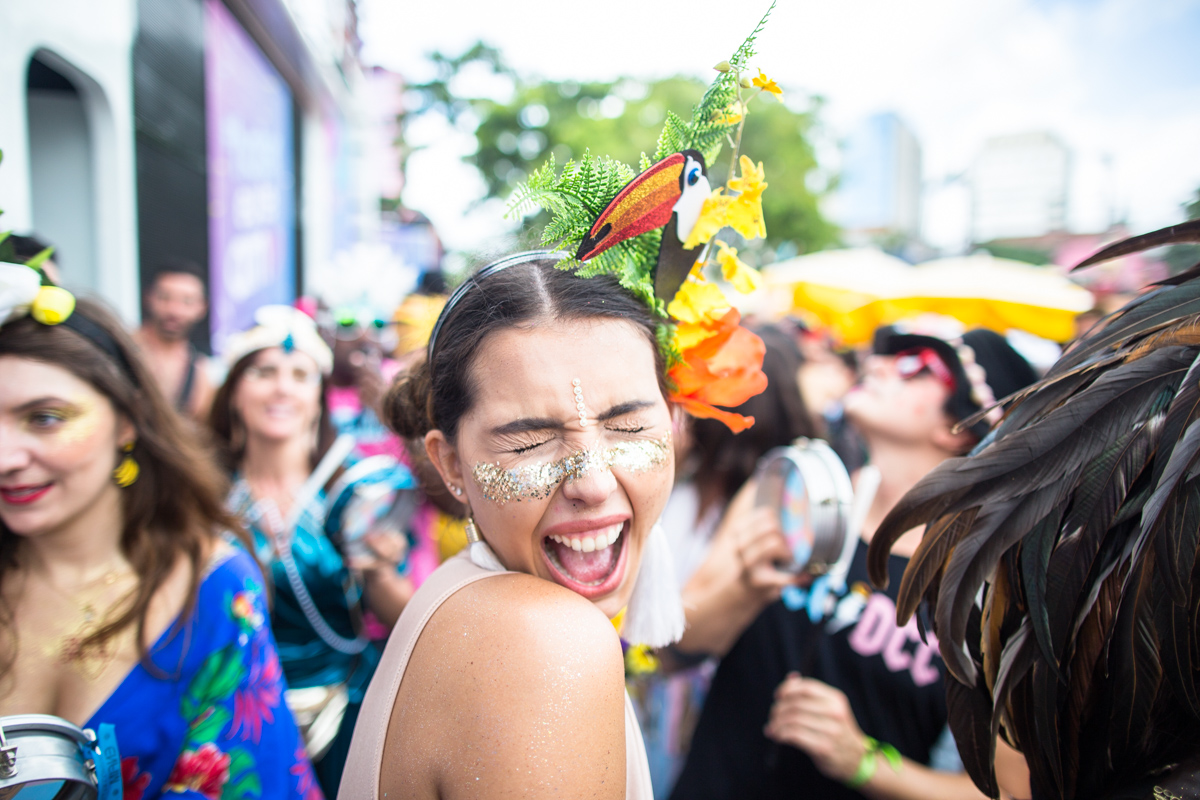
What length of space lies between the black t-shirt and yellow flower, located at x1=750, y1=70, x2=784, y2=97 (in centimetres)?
168

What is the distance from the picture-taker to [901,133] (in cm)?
5450

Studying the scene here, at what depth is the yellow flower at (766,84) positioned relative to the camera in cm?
116

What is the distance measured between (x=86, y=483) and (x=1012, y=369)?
2976mm

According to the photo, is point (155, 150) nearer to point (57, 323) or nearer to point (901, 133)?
point (57, 323)

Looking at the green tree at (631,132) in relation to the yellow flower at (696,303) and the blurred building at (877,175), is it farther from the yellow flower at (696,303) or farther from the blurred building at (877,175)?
the blurred building at (877,175)

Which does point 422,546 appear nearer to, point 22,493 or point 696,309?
point 22,493

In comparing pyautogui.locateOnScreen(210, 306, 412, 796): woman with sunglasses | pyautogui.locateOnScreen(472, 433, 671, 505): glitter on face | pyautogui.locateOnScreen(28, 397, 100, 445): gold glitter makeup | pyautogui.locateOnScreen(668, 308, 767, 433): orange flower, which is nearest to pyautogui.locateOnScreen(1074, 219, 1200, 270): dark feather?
pyautogui.locateOnScreen(668, 308, 767, 433): orange flower

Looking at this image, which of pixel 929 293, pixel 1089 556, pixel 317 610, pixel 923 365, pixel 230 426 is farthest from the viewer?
pixel 929 293

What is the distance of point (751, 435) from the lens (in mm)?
2967

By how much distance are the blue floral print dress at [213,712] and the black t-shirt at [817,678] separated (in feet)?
4.59

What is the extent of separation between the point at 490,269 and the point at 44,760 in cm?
132

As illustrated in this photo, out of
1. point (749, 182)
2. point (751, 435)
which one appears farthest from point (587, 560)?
point (751, 435)

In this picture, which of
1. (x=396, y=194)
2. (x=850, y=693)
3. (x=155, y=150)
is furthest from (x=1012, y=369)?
(x=396, y=194)

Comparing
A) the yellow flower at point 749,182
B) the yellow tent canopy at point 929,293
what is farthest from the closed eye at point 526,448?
the yellow tent canopy at point 929,293
